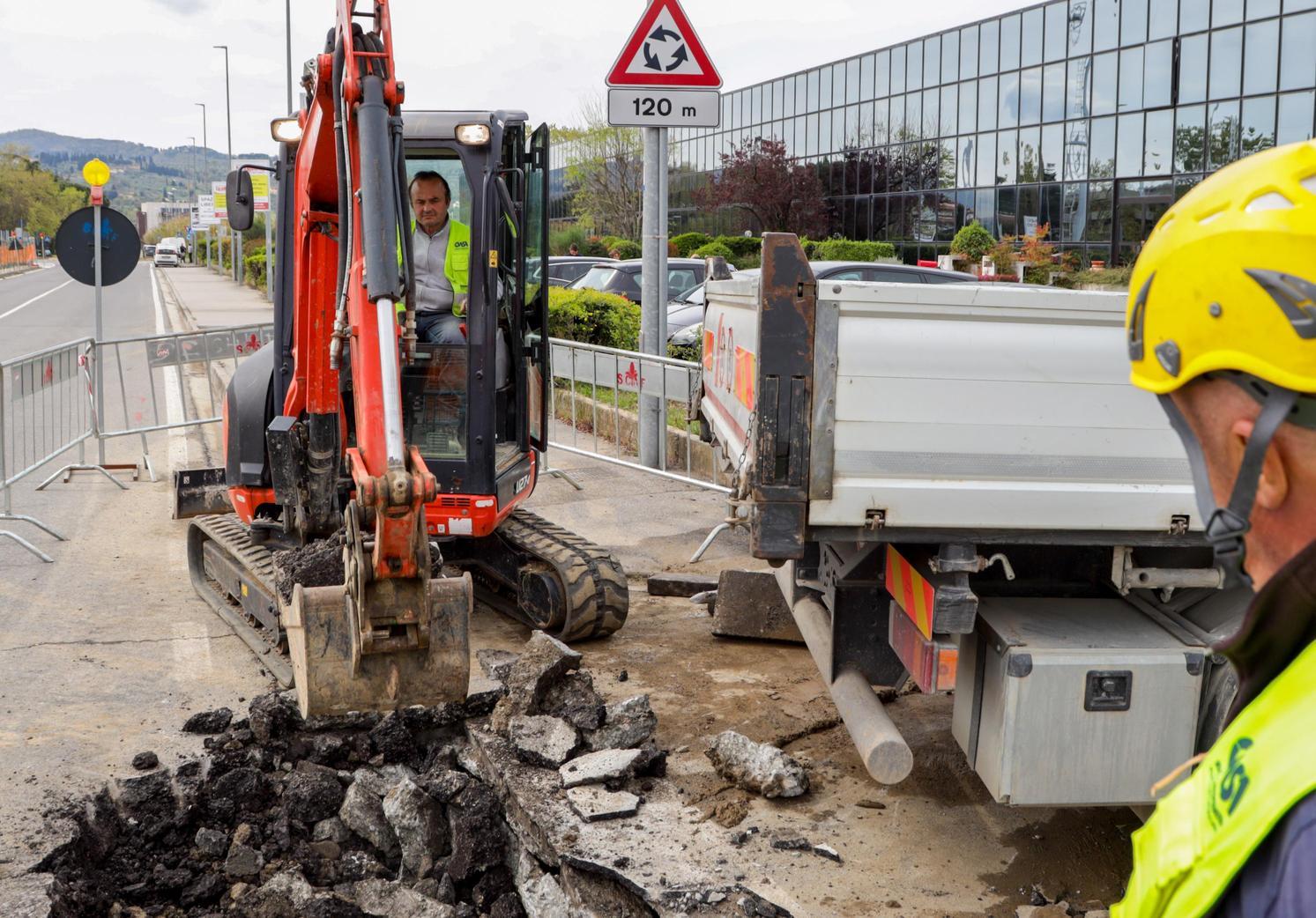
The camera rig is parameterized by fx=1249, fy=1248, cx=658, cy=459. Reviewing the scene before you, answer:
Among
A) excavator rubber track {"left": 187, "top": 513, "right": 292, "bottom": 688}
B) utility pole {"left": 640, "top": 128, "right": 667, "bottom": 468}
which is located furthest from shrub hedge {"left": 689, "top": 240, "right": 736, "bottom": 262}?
excavator rubber track {"left": 187, "top": 513, "right": 292, "bottom": 688}

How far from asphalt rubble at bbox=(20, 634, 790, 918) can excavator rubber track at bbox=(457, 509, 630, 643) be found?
118 cm

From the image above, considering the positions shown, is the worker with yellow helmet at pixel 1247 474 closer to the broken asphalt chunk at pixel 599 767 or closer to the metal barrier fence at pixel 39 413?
the broken asphalt chunk at pixel 599 767

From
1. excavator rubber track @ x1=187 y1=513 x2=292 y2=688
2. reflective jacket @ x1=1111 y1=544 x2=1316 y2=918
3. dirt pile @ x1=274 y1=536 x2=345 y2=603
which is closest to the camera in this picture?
reflective jacket @ x1=1111 y1=544 x2=1316 y2=918

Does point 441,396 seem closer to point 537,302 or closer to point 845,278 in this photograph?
point 537,302

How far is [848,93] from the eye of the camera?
42656 millimetres

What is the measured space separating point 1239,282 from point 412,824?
4240mm

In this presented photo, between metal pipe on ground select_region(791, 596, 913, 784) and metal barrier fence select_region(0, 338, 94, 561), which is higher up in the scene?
metal barrier fence select_region(0, 338, 94, 561)

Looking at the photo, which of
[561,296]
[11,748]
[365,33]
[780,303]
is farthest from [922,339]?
[561,296]

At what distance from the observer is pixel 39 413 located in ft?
34.0

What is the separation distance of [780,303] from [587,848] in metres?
2.04

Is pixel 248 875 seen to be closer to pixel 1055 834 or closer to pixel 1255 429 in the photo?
pixel 1055 834

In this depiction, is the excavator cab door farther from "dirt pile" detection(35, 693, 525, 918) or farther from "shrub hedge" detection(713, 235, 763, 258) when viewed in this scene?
"shrub hedge" detection(713, 235, 763, 258)

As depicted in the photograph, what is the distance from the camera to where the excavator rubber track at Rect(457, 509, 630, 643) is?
6.89 meters

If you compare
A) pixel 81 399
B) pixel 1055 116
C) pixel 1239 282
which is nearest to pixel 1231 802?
pixel 1239 282
